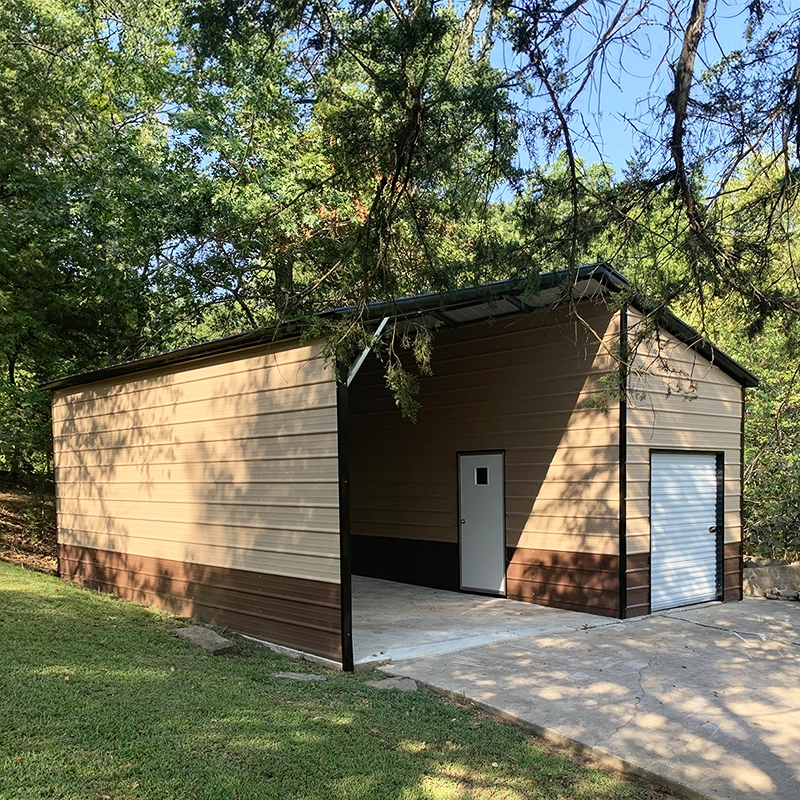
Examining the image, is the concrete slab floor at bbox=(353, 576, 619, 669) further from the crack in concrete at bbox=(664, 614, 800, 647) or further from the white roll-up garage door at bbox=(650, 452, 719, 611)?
the white roll-up garage door at bbox=(650, 452, 719, 611)

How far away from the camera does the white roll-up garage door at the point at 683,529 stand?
7867 millimetres

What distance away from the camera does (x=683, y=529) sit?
818 centimetres

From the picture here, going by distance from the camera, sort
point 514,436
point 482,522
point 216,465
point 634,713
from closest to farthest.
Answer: point 634,713
point 216,465
point 514,436
point 482,522

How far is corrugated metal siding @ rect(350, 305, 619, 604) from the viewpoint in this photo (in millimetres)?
7723

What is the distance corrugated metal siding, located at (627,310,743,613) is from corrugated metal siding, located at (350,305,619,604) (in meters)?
0.26

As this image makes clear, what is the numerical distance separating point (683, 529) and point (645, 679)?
3.09m

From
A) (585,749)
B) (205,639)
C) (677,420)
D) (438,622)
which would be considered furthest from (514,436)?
(585,749)

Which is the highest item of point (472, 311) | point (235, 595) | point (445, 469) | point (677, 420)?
point (472, 311)

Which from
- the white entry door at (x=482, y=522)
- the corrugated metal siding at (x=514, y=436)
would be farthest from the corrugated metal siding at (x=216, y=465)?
the white entry door at (x=482, y=522)

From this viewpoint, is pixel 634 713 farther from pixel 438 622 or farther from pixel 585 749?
pixel 438 622

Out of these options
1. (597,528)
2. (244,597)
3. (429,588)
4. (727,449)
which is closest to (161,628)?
(244,597)

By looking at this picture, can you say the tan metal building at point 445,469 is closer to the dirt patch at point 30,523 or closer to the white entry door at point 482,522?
the white entry door at point 482,522

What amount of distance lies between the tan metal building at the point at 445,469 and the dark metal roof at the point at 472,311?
4 centimetres

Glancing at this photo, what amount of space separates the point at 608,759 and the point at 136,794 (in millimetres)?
2428
